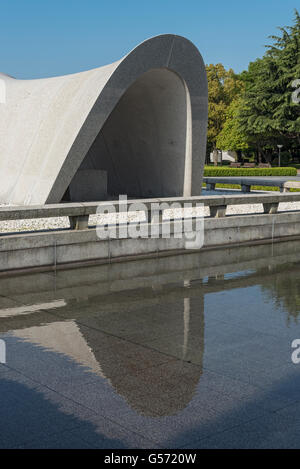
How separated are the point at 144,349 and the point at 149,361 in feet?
1.13

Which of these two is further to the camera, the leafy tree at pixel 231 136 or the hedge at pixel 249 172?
the leafy tree at pixel 231 136

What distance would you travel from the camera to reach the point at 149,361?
5.43m

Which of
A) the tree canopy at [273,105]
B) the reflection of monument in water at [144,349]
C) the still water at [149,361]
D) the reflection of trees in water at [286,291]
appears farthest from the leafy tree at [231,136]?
the reflection of monument in water at [144,349]

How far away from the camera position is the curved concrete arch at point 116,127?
1472 centimetres

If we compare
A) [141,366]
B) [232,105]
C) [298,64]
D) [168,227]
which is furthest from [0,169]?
[232,105]

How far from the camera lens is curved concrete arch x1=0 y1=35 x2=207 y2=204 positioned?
14.7 meters

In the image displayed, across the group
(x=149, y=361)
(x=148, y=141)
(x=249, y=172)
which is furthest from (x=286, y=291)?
(x=249, y=172)

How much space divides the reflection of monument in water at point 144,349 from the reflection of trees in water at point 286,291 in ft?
3.85

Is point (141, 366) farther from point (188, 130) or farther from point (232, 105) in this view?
point (232, 105)

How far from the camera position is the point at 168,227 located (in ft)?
36.0

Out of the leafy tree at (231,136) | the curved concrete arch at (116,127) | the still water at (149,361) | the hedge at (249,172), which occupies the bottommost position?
the still water at (149,361)

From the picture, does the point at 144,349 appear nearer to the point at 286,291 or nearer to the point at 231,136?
the point at 286,291

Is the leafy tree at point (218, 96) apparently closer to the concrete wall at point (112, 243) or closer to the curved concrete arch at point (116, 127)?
the curved concrete arch at point (116, 127)

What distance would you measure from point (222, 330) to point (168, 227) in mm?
4754
